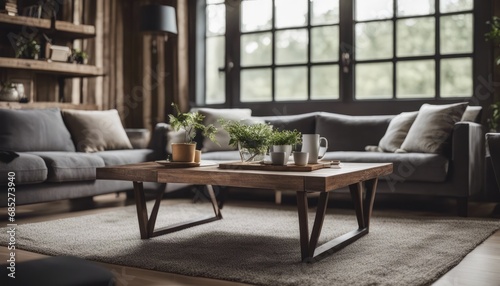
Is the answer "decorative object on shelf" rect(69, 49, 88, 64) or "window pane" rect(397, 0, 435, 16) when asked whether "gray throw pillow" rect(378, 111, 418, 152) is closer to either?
"window pane" rect(397, 0, 435, 16)

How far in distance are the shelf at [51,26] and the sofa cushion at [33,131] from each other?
94 cm

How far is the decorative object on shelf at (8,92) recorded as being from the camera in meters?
4.76

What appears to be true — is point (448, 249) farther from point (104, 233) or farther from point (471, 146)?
point (104, 233)

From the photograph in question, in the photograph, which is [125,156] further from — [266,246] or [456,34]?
[456,34]

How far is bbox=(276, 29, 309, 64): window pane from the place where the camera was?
538 cm

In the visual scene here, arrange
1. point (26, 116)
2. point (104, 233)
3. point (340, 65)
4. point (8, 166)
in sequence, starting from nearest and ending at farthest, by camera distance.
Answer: point (104, 233) < point (8, 166) < point (26, 116) < point (340, 65)

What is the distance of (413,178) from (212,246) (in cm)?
169

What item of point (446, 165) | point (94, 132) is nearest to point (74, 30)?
point (94, 132)

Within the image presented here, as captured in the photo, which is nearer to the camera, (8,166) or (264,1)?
(8,166)

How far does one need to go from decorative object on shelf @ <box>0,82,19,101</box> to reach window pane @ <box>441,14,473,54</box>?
3.78 m

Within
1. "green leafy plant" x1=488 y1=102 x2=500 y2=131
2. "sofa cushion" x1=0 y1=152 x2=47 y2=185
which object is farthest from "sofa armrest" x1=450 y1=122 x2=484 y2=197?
"sofa cushion" x1=0 y1=152 x2=47 y2=185

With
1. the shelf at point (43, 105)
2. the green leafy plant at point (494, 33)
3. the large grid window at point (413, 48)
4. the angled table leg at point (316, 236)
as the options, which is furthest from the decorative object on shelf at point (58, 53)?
the green leafy plant at point (494, 33)

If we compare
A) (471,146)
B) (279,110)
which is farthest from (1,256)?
(279,110)

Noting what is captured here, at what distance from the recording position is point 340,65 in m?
5.15
